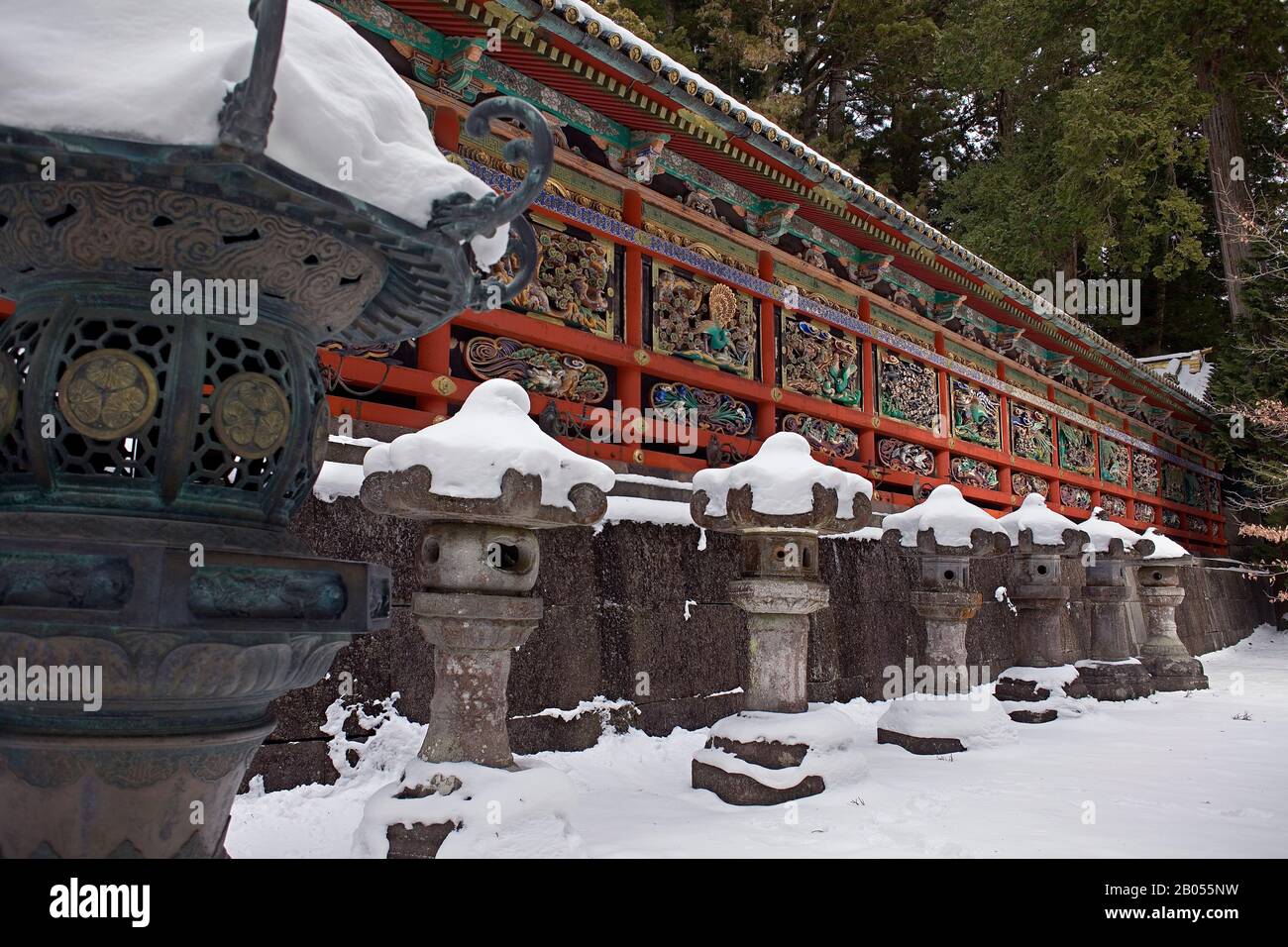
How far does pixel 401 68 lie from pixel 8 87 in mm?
4344

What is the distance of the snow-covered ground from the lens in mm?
3723

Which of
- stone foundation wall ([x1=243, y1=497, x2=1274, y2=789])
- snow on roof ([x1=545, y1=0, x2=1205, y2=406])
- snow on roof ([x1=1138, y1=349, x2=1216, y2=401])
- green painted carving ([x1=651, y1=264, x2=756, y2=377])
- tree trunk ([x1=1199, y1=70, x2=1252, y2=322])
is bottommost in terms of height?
stone foundation wall ([x1=243, y1=497, x2=1274, y2=789])

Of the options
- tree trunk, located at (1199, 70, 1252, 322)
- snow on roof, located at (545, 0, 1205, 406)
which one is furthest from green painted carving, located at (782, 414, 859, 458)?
tree trunk, located at (1199, 70, 1252, 322)

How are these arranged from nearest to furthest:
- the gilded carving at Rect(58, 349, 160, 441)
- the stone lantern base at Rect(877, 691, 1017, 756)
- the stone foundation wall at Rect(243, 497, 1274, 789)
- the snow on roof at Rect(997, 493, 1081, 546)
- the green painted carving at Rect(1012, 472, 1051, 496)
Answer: the gilded carving at Rect(58, 349, 160, 441) < the stone foundation wall at Rect(243, 497, 1274, 789) < the stone lantern base at Rect(877, 691, 1017, 756) < the snow on roof at Rect(997, 493, 1081, 546) < the green painted carving at Rect(1012, 472, 1051, 496)

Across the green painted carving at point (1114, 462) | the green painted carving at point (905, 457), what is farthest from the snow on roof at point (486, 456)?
the green painted carving at point (1114, 462)

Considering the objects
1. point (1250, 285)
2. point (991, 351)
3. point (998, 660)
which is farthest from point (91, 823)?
point (1250, 285)

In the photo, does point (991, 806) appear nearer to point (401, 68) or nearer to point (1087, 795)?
point (1087, 795)

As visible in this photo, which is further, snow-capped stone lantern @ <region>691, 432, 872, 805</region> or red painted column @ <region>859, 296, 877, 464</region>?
red painted column @ <region>859, 296, 877, 464</region>

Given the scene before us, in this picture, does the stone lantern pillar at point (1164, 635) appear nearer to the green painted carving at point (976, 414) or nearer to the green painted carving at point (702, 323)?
the green painted carving at point (976, 414)

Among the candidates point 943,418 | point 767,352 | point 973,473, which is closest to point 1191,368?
point 973,473

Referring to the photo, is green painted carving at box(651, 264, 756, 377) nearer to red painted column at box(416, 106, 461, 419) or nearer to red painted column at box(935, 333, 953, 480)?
red painted column at box(416, 106, 461, 419)

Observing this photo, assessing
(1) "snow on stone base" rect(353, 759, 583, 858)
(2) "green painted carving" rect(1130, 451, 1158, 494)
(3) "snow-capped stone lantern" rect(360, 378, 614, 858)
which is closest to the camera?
(1) "snow on stone base" rect(353, 759, 583, 858)

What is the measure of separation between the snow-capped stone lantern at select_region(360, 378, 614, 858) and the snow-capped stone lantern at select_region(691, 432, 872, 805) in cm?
161

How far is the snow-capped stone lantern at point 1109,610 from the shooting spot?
31.7 ft
